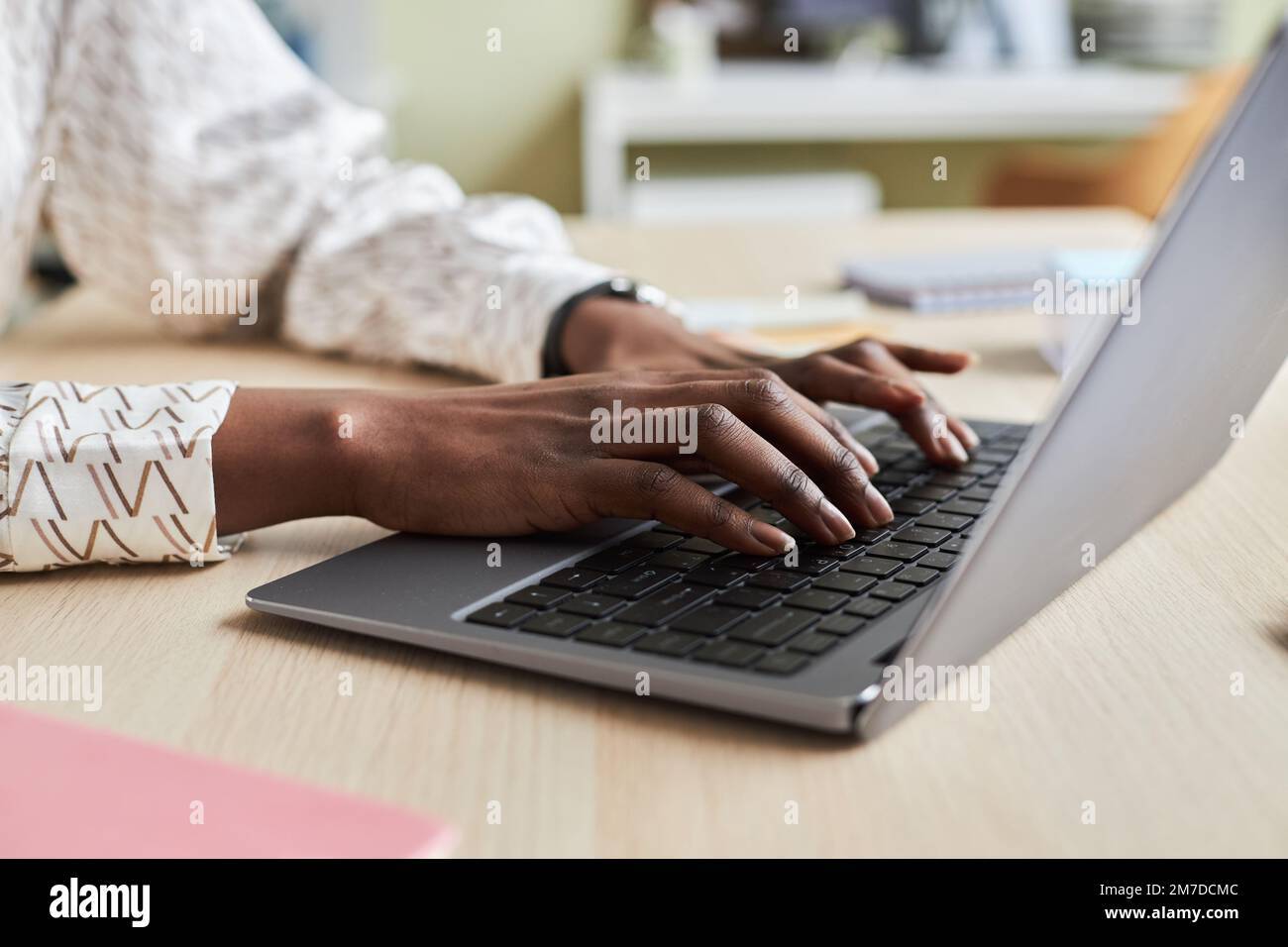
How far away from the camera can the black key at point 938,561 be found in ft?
1.71

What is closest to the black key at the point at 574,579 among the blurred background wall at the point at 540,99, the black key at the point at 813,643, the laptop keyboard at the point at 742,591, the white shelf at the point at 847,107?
the laptop keyboard at the point at 742,591

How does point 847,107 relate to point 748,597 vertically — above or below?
above

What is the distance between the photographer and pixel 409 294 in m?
0.99

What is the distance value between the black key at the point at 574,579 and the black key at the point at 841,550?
92mm

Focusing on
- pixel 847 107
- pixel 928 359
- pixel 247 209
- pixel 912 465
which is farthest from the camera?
pixel 847 107

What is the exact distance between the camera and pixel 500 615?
1.57ft

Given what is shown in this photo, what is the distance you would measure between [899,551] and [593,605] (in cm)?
14

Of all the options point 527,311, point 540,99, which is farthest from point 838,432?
point 540,99

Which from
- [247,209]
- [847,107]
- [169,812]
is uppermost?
[847,107]

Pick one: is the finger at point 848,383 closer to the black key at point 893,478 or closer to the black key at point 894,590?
the black key at point 893,478

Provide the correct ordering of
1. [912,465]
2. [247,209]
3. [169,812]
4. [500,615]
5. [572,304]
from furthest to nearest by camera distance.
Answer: [247,209], [572,304], [912,465], [500,615], [169,812]

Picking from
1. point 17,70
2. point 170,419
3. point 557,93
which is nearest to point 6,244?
point 17,70

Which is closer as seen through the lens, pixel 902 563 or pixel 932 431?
pixel 902 563

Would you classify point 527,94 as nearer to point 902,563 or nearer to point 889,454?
point 889,454
